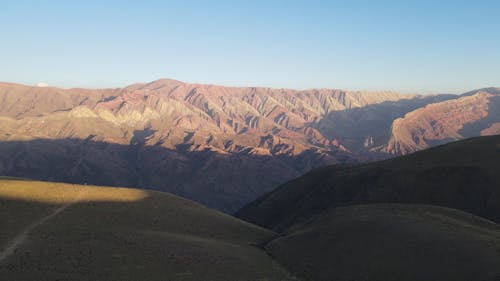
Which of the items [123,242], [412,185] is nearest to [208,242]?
[123,242]

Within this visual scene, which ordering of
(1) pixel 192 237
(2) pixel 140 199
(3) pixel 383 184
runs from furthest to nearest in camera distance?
1. (3) pixel 383 184
2. (2) pixel 140 199
3. (1) pixel 192 237

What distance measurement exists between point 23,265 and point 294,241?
122ft

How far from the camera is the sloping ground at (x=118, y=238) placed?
42.6m

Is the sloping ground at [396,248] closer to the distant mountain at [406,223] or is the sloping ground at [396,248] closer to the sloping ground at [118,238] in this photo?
the distant mountain at [406,223]

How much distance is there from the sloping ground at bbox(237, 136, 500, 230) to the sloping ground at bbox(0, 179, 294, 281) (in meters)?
48.7

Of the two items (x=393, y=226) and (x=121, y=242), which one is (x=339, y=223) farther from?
(x=121, y=242)

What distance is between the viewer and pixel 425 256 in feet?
151

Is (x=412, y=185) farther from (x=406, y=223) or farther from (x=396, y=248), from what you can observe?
(x=396, y=248)

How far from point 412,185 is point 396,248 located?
7114cm

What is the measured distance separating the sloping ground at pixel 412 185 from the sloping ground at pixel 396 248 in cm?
4038

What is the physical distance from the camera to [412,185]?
378 feet

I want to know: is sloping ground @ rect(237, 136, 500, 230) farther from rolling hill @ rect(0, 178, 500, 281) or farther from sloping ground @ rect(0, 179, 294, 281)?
sloping ground @ rect(0, 179, 294, 281)

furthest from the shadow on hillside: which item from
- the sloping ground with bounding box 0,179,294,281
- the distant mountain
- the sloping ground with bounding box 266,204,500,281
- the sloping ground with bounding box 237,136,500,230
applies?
the sloping ground with bounding box 237,136,500,230

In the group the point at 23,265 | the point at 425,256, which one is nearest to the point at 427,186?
the point at 425,256
